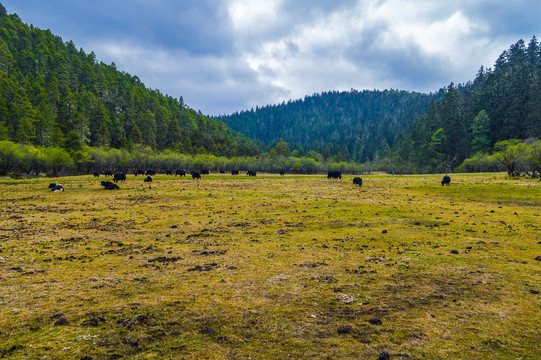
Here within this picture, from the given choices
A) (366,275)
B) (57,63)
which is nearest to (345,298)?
(366,275)

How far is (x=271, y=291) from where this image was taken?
655 cm

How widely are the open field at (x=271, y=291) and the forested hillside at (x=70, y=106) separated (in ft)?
259

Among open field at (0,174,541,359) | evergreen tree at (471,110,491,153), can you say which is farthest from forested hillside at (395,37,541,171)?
open field at (0,174,541,359)

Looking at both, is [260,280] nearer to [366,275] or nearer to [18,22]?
[366,275]

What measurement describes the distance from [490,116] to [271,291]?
135 meters

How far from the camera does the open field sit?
445 centimetres

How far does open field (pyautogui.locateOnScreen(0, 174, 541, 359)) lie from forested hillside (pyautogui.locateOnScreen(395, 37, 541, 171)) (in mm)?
102486

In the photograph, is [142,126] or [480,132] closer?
[480,132]

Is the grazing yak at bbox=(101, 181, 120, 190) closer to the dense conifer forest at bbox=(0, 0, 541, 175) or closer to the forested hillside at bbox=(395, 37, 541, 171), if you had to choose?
the dense conifer forest at bbox=(0, 0, 541, 175)

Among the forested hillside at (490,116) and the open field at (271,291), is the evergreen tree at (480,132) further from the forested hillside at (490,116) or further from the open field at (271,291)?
the open field at (271,291)

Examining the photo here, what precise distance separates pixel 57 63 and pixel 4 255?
160 m

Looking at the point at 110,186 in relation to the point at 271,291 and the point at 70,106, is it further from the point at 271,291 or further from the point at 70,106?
the point at 70,106

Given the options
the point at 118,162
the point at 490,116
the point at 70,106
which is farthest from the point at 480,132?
the point at 70,106

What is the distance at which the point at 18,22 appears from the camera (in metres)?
145
